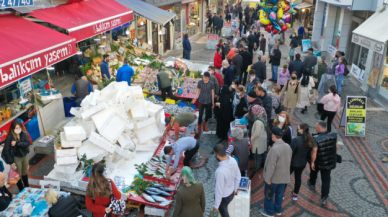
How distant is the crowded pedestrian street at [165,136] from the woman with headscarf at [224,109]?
3 centimetres

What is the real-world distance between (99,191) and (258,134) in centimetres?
369

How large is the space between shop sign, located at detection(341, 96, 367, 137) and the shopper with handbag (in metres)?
8.79

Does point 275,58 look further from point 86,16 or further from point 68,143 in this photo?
point 68,143

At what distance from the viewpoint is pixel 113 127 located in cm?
744

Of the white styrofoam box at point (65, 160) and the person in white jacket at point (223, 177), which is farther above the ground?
the person in white jacket at point (223, 177)

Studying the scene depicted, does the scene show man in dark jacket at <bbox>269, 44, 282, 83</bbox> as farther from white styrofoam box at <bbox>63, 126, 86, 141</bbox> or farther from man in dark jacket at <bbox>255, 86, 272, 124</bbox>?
white styrofoam box at <bbox>63, 126, 86, 141</bbox>

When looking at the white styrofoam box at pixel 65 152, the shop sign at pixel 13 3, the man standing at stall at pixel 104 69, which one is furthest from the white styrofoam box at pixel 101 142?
the man standing at stall at pixel 104 69

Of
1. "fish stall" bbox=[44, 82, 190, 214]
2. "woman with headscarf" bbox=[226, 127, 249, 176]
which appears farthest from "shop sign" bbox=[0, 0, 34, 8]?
"woman with headscarf" bbox=[226, 127, 249, 176]

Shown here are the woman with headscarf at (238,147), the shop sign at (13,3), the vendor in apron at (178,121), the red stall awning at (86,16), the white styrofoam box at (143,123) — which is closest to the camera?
the woman with headscarf at (238,147)

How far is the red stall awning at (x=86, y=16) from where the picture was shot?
9481 millimetres

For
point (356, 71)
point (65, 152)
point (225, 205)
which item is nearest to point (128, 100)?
point (65, 152)

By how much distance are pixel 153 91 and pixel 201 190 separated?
7447 millimetres

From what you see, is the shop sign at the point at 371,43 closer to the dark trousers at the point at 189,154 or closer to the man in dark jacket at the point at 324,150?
the man in dark jacket at the point at 324,150

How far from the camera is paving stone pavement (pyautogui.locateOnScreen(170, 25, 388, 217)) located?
21.9 ft
